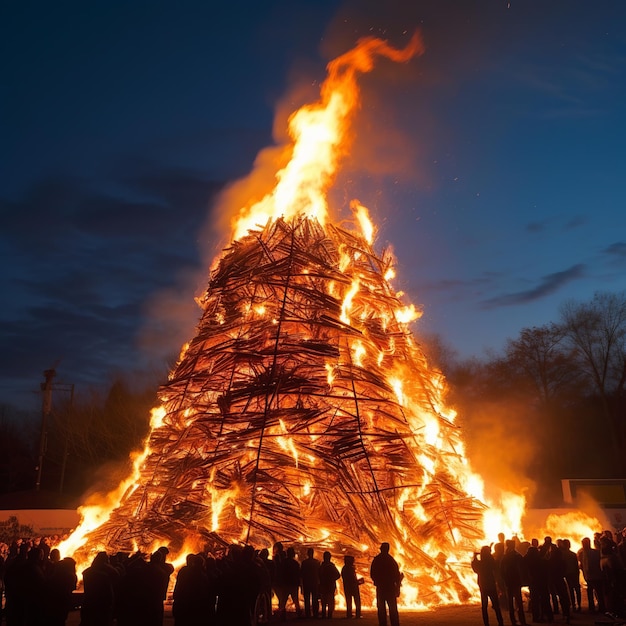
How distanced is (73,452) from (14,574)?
37.0 metres

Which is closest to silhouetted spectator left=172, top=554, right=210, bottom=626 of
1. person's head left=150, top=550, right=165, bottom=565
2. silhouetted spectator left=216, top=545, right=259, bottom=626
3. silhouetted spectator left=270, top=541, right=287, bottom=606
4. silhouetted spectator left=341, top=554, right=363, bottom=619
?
silhouetted spectator left=216, top=545, right=259, bottom=626

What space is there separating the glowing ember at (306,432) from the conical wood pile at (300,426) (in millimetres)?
29

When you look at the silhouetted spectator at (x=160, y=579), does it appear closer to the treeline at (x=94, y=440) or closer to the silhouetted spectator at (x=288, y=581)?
the silhouetted spectator at (x=288, y=581)

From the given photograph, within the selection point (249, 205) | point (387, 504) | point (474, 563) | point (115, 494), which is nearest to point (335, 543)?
point (387, 504)

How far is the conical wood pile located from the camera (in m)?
11.3

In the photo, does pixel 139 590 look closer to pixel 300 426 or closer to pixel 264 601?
pixel 264 601

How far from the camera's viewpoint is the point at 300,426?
1196cm

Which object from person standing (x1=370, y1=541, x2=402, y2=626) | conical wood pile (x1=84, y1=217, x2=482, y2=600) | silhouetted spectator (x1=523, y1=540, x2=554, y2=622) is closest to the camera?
person standing (x1=370, y1=541, x2=402, y2=626)

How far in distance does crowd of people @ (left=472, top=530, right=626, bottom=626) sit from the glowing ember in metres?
1.62

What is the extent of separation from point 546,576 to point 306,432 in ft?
15.7

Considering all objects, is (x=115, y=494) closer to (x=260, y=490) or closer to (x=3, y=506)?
(x=260, y=490)

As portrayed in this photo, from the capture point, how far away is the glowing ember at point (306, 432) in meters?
11.2

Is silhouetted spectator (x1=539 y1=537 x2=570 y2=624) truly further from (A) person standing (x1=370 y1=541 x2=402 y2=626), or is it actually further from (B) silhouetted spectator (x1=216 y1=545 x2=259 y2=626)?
(B) silhouetted spectator (x1=216 y1=545 x2=259 y2=626)

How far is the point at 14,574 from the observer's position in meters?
7.44
